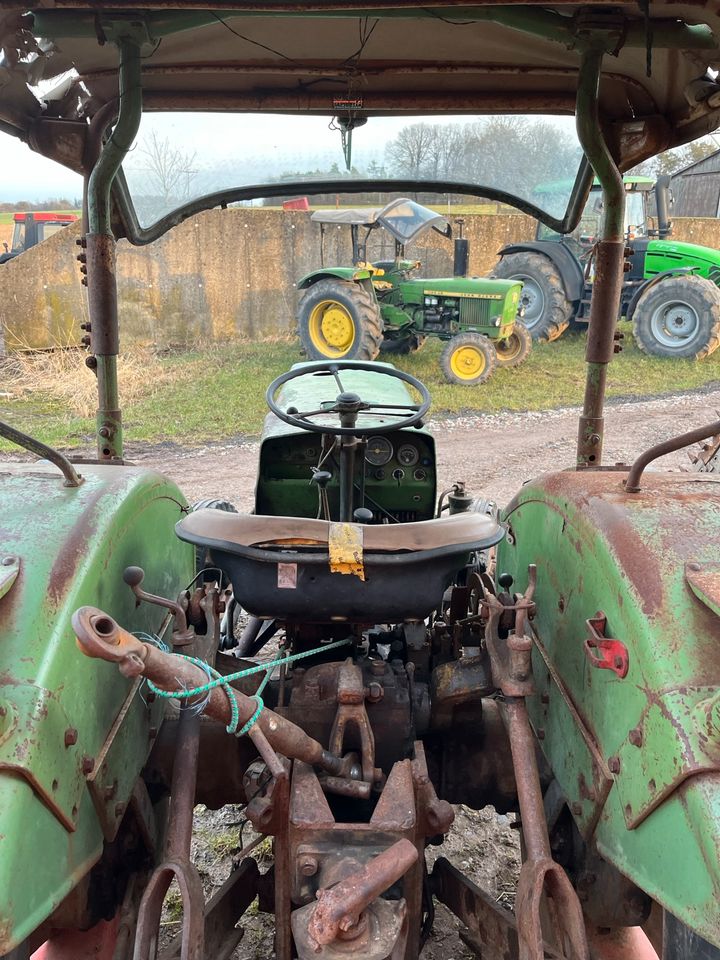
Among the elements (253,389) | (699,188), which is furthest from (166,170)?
(699,188)

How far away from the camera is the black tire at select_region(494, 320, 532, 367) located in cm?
1149

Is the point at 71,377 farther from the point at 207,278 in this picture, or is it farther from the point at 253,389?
the point at 207,278

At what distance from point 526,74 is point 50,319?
10.9 metres

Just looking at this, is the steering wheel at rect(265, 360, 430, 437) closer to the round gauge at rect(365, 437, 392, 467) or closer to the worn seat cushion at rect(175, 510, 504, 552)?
the round gauge at rect(365, 437, 392, 467)

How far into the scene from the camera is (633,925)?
71.6 inches

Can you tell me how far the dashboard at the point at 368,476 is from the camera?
305 cm

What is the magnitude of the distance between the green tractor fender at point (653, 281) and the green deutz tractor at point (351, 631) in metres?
9.97

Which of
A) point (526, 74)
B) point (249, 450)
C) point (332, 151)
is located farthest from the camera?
point (249, 450)

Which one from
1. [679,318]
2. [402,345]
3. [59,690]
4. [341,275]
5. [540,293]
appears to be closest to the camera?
[59,690]

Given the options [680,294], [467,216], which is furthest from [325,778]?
[467,216]

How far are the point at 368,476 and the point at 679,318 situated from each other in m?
10.4

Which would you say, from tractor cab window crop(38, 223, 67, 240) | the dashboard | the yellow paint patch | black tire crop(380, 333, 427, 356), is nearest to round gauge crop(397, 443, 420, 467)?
the dashboard

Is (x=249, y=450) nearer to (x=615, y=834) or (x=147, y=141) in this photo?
(x=147, y=141)

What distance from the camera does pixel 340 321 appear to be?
36.5ft
